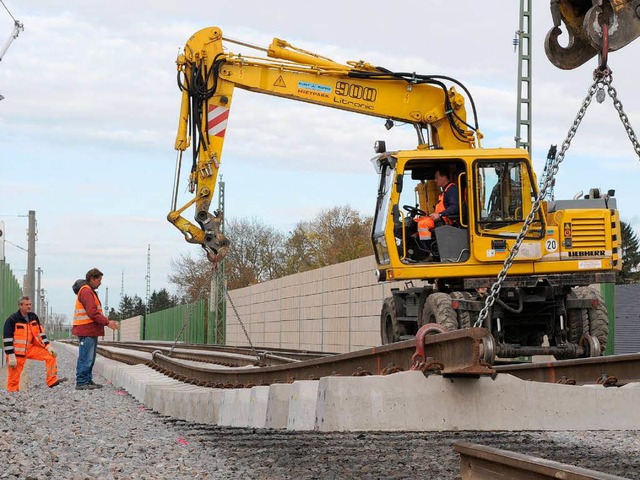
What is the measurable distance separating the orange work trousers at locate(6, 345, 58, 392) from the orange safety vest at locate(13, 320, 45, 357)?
0.09m

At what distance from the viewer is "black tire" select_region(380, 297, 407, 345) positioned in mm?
13395

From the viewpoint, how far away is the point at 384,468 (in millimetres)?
7699

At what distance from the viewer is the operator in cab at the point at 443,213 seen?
12.2 m

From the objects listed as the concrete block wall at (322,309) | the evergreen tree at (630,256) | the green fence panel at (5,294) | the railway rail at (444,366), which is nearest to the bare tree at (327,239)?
the evergreen tree at (630,256)

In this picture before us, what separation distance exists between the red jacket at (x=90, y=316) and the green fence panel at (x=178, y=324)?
14198 mm

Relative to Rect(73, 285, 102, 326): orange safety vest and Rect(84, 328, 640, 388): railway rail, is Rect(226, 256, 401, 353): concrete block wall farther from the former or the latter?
Rect(84, 328, 640, 388): railway rail

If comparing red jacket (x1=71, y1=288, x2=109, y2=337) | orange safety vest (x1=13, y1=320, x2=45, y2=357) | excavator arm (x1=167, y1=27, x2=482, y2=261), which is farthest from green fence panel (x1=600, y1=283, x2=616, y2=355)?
orange safety vest (x1=13, y1=320, x2=45, y2=357)

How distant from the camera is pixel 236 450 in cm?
892

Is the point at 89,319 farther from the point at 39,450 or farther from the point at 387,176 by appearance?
the point at 39,450

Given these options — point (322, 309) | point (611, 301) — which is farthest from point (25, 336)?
point (322, 309)

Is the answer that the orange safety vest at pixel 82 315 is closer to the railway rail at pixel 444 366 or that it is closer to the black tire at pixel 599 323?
the railway rail at pixel 444 366

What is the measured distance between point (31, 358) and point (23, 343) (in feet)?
1.35

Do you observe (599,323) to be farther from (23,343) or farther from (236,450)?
(23,343)

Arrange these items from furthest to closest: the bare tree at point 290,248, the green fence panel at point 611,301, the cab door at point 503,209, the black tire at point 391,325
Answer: the bare tree at point 290,248 < the green fence panel at point 611,301 < the black tire at point 391,325 < the cab door at point 503,209
